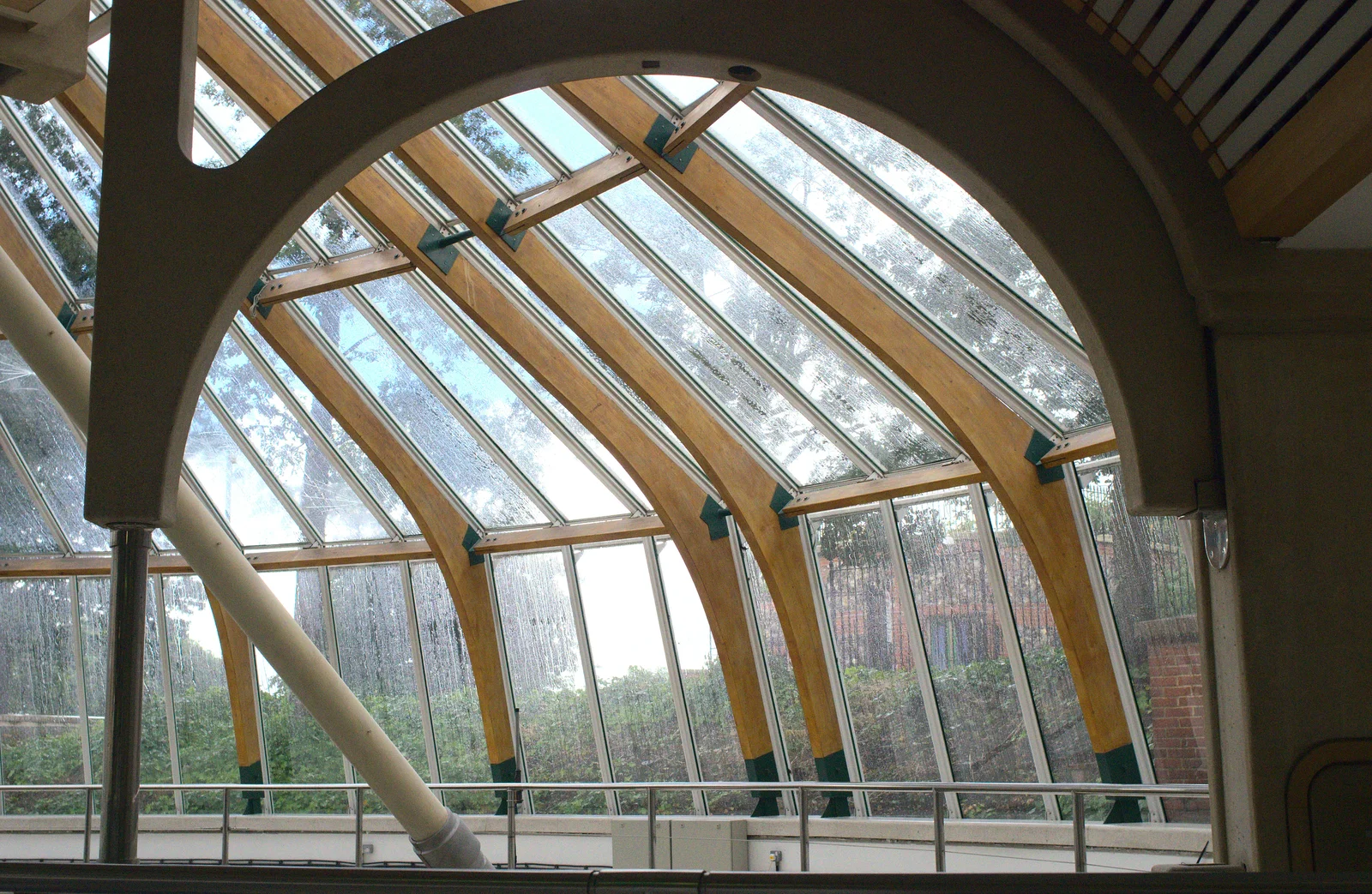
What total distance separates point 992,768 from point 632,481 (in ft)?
13.7

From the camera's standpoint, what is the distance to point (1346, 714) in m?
3.50

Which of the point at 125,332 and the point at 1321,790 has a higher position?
the point at 125,332

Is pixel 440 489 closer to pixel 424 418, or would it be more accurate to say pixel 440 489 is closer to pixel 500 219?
pixel 424 418

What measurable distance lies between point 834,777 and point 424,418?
5246 mm

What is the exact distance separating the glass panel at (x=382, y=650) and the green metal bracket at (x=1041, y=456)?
7740 millimetres

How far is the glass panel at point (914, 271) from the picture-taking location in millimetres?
7676

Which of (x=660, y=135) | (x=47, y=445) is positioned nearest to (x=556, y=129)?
(x=660, y=135)

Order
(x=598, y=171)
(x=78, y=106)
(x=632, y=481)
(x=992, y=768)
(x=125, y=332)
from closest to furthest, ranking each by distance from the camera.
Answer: (x=125, y=332) < (x=598, y=171) < (x=78, y=106) < (x=992, y=768) < (x=632, y=481)

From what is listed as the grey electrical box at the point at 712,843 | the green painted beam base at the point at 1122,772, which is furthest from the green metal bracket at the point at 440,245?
the green painted beam base at the point at 1122,772

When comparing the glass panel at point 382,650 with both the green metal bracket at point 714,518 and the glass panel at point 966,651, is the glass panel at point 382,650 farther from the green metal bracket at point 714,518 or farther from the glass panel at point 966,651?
the glass panel at point 966,651

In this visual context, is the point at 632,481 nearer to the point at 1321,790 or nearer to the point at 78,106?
the point at 78,106

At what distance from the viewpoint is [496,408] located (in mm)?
11125

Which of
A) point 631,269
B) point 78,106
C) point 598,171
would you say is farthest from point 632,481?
point 78,106

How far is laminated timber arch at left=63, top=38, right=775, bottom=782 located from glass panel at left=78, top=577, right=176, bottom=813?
1.63m
